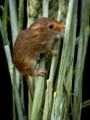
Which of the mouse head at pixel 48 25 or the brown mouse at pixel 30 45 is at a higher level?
the mouse head at pixel 48 25

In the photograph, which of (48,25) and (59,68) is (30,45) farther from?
(59,68)

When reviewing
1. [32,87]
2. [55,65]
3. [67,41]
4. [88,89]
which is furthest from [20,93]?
[88,89]

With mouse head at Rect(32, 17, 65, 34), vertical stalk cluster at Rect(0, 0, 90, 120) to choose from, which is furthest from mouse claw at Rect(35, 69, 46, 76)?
mouse head at Rect(32, 17, 65, 34)

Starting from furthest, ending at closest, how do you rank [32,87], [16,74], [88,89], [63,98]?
1. [88,89]
2. [16,74]
3. [32,87]
4. [63,98]

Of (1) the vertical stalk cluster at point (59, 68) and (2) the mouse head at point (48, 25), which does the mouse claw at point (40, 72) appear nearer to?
(1) the vertical stalk cluster at point (59, 68)

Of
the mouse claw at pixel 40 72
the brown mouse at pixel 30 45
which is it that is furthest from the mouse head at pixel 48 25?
the mouse claw at pixel 40 72

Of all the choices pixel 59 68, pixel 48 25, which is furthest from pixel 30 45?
pixel 59 68

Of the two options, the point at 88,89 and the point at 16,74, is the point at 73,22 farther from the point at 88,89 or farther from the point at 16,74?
the point at 88,89

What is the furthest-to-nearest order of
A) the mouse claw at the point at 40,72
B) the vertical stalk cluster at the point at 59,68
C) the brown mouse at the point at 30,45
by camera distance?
the brown mouse at the point at 30,45 < the mouse claw at the point at 40,72 < the vertical stalk cluster at the point at 59,68

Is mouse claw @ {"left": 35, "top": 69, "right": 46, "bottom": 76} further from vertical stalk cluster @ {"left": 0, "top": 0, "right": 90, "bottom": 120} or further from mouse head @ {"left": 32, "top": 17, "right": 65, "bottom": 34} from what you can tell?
mouse head @ {"left": 32, "top": 17, "right": 65, "bottom": 34}
